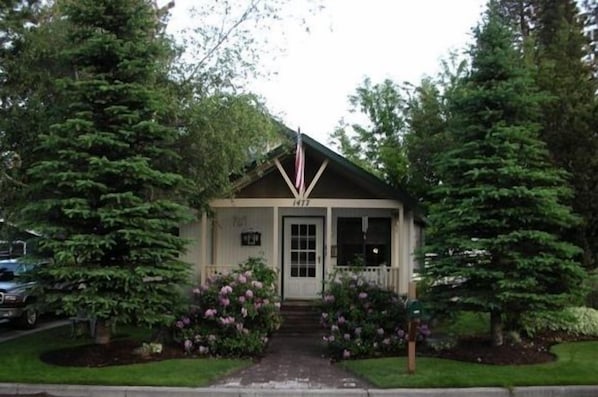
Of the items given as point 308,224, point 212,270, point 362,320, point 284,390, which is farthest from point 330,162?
point 284,390

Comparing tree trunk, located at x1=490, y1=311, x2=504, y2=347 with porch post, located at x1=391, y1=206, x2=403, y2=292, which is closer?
tree trunk, located at x1=490, y1=311, x2=504, y2=347

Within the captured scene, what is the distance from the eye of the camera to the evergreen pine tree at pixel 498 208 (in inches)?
438

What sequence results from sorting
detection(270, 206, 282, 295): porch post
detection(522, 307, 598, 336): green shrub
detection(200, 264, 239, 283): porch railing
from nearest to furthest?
detection(522, 307, 598, 336): green shrub → detection(200, 264, 239, 283): porch railing → detection(270, 206, 282, 295): porch post

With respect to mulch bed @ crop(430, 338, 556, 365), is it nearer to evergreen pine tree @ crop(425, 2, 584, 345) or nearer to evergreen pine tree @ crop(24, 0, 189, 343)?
evergreen pine tree @ crop(425, 2, 584, 345)

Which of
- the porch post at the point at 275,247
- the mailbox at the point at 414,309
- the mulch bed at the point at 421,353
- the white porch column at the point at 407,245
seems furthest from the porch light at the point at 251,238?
the mailbox at the point at 414,309

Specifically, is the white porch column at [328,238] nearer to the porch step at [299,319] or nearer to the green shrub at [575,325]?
the porch step at [299,319]

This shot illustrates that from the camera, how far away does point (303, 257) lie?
17.9 metres

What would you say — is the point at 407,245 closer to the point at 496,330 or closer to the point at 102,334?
the point at 496,330

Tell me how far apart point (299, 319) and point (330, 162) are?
3941mm

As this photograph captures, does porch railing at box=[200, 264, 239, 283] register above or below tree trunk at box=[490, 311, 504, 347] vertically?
above

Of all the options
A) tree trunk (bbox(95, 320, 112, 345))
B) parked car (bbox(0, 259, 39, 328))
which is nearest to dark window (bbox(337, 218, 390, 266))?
tree trunk (bbox(95, 320, 112, 345))

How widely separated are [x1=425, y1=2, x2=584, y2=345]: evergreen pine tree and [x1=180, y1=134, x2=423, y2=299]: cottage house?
13.2 feet

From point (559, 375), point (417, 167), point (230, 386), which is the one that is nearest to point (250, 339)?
point (230, 386)

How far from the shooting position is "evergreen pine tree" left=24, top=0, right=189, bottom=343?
1080 cm
